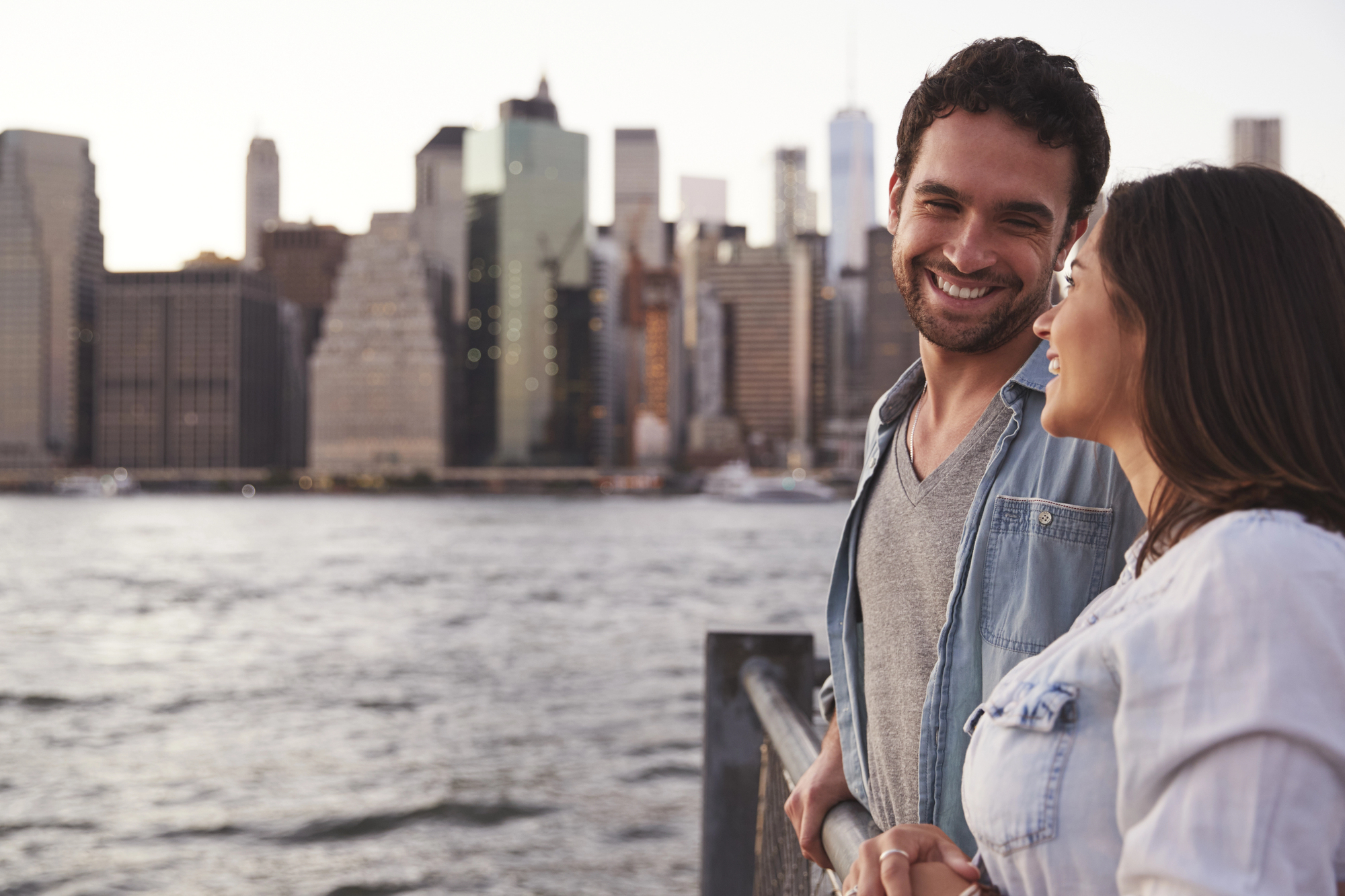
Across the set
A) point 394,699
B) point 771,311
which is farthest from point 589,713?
point 771,311

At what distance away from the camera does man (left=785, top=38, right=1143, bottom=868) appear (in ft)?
4.96

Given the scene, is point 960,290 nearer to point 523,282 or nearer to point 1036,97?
point 1036,97

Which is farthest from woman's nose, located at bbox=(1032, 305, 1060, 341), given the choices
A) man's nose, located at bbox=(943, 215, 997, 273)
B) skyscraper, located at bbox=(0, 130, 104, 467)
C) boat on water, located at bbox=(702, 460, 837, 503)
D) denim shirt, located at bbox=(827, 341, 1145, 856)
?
skyscraper, located at bbox=(0, 130, 104, 467)

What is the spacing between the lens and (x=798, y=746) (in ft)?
6.73

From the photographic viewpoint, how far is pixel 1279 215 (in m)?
1.01

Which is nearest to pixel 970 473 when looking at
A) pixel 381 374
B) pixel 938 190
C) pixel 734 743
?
pixel 938 190

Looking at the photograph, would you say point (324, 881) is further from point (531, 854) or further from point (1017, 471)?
point (1017, 471)

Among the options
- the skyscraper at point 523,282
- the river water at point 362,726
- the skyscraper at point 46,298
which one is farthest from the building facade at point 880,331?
the skyscraper at point 46,298

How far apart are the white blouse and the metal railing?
126cm

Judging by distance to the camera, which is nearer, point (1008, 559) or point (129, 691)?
point (1008, 559)

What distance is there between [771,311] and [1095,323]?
548ft

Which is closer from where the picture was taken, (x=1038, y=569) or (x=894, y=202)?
(x=1038, y=569)

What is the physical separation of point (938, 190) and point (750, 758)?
151 cm

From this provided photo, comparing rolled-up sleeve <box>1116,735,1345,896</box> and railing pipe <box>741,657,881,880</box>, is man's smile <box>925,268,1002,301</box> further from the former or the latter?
rolled-up sleeve <box>1116,735,1345,896</box>
